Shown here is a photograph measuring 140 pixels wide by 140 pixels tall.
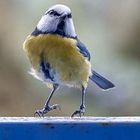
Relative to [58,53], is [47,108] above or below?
below

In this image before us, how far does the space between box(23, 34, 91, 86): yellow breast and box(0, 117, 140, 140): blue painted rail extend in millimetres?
559

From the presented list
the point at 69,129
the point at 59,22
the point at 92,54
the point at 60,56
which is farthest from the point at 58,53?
the point at 92,54

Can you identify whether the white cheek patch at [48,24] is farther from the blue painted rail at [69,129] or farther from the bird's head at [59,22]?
the blue painted rail at [69,129]

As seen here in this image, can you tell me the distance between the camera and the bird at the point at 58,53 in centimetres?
244

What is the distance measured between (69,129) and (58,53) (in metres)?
0.62

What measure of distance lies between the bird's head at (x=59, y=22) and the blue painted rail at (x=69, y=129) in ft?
2.06

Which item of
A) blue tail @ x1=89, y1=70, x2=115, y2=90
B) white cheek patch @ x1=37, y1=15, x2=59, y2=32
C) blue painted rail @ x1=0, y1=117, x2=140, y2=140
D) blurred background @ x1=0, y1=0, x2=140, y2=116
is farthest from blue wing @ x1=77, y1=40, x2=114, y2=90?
blurred background @ x1=0, y1=0, x2=140, y2=116

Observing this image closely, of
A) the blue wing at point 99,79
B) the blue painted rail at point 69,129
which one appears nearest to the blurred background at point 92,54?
the blue wing at point 99,79

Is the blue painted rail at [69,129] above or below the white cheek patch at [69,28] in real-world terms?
below

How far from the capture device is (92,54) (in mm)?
4434

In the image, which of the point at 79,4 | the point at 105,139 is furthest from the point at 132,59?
the point at 105,139

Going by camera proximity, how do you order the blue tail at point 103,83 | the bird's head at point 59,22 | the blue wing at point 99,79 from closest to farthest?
the bird's head at point 59,22 → the blue wing at point 99,79 → the blue tail at point 103,83

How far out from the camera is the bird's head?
2.44m

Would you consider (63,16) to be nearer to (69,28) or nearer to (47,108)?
(69,28)
